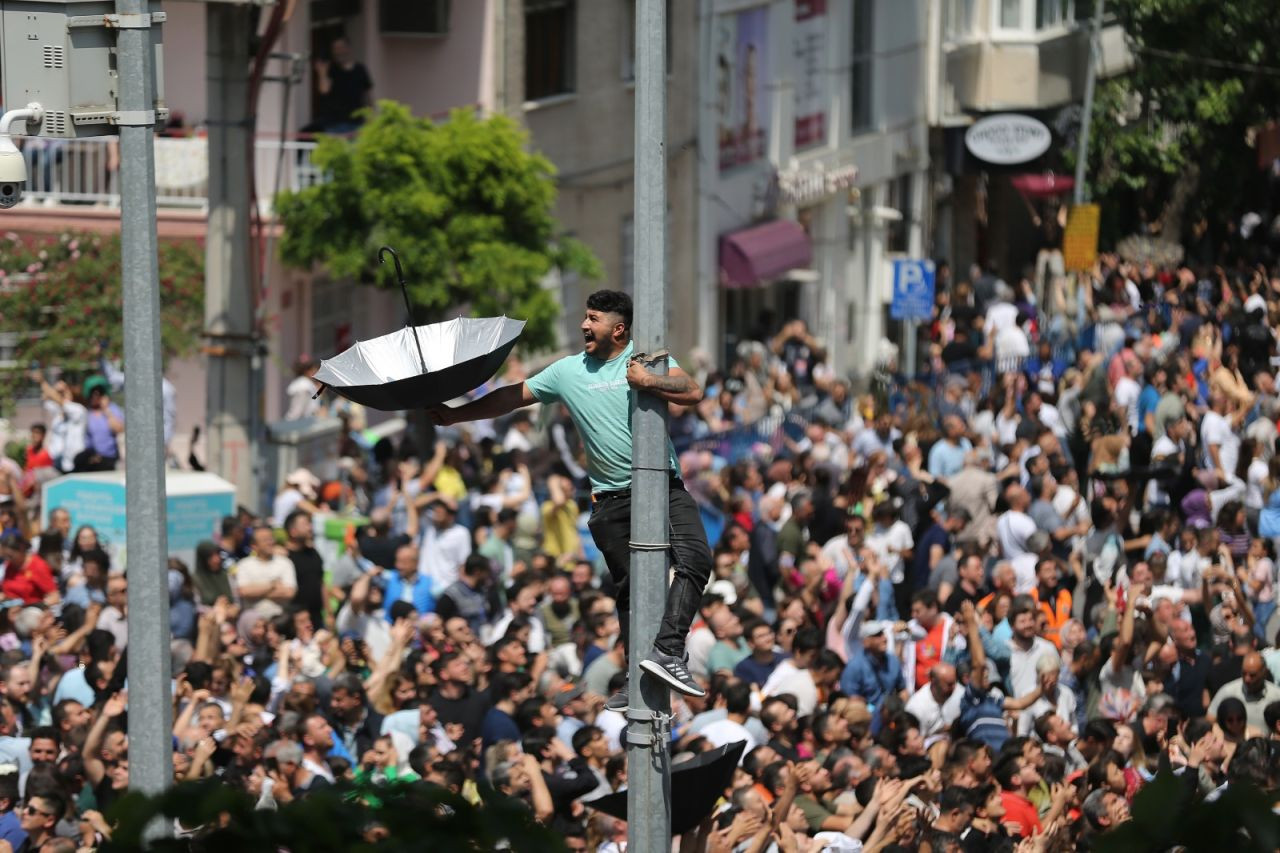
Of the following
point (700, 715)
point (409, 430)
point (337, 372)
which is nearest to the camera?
point (337, 372)

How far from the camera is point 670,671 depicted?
662cm

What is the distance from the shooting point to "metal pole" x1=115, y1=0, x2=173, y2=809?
8.16 meters

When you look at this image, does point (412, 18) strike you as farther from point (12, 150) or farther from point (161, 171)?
point (12, 150)

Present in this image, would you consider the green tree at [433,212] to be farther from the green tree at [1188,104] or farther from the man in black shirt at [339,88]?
the green tree at [1188,104]

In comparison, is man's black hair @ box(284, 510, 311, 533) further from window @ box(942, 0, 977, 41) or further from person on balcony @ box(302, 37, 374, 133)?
window @ box(942, 0, 977, 41)

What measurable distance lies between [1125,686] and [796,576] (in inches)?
129

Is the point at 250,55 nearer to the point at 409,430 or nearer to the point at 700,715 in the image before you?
the point at 409,430

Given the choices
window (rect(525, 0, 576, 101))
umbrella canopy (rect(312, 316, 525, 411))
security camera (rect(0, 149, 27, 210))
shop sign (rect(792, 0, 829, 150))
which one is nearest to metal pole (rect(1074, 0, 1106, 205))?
shop sign (rect(792, 0, 829, 150))

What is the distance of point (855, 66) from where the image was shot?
38875 millimetres

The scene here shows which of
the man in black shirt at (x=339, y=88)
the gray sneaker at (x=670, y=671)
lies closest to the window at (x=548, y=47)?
the man in black shirt at (x=339, y=88)

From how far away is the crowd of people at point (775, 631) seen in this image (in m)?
10.6

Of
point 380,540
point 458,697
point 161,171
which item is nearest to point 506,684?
point 458,697

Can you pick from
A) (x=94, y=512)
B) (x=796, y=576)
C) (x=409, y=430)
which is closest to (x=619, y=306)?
(x=796, y=576)

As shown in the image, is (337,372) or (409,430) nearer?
(337,372)
